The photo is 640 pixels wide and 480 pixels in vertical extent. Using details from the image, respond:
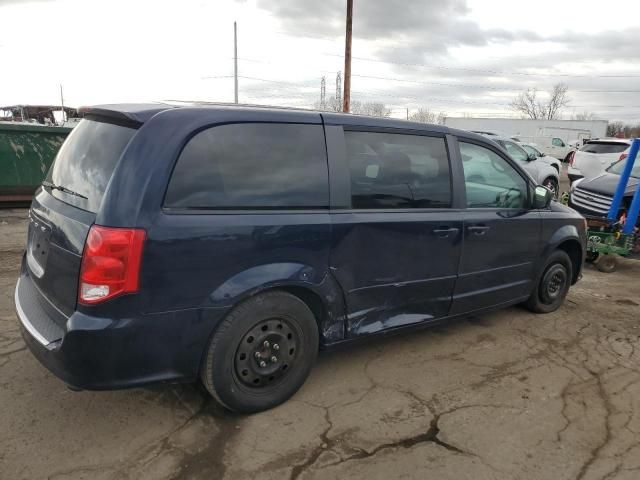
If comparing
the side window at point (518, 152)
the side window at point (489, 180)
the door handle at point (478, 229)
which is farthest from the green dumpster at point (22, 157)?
the side window at point (518, 152)

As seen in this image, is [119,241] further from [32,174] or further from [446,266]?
[32,174]

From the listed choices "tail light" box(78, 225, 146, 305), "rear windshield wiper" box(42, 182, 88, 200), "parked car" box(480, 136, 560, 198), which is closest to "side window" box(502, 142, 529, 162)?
"parked car" box(480, 136, 560, 198)

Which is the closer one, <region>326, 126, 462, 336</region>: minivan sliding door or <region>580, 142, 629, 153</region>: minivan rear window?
<region>326, 126, 462, 336</region>: minivan sliding door

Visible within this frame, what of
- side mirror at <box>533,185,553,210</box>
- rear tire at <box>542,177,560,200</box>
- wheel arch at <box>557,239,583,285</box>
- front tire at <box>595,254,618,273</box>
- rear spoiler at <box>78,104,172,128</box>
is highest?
rear spoiler at <box>78,104,172,128</box>

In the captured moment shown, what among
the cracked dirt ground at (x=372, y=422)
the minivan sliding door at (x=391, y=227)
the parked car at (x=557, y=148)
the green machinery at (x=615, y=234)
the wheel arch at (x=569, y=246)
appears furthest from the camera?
the parked car at (x=557, y=148)

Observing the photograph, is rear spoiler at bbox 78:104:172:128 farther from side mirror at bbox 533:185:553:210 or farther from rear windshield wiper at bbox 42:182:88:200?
side mirror at bbox 533:185:553:210

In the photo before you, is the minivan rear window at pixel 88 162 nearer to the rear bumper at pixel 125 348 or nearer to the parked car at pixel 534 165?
the rear bumper at pixel 125 348

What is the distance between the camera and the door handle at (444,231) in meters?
3.57

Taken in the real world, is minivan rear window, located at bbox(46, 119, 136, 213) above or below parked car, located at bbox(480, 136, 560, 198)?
above

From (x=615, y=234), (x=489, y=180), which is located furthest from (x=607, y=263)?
(x=489, y=180)

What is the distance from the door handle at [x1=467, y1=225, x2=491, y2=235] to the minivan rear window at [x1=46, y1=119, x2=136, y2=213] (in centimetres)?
248

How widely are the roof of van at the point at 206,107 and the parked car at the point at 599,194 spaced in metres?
5.59

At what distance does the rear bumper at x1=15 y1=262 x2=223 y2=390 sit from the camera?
7.96 feet

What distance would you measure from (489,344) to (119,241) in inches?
123
